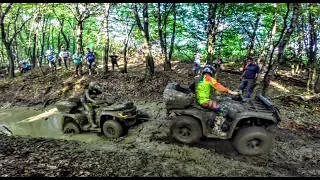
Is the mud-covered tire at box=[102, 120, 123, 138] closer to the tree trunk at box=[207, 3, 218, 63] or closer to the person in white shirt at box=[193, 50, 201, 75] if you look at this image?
the tree trunk at box=[207, 3, 218, 63]

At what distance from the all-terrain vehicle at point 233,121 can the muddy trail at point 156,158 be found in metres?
0.31

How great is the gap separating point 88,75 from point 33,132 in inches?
274

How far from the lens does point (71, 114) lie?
8555 mm

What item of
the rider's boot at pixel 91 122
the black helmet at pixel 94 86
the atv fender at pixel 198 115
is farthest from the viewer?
the black helmet at pixel 94 86

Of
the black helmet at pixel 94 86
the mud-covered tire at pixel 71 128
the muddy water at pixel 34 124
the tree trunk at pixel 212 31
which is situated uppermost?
the tree trunk at pixel 212 31

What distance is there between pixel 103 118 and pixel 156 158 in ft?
10.3

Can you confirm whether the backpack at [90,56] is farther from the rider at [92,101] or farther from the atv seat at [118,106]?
the atv seat at [118,106]

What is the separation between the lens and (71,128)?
28.4 ft

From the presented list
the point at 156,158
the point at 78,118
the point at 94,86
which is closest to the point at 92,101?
the point at 94,86

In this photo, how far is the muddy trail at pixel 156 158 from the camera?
4.68 metres

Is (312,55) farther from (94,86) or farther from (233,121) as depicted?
(94,86)

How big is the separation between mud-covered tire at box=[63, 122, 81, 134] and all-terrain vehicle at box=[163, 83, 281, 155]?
350 cm

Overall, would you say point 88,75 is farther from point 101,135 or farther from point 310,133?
point 310,133

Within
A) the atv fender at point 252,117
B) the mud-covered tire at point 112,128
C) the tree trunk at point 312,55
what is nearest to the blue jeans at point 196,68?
the tree trunk at point 312,55
